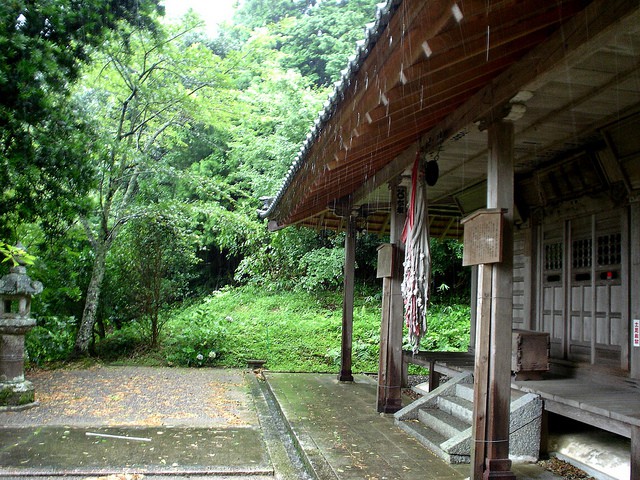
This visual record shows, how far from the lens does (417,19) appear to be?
283 cm

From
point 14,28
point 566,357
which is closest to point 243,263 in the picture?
point 14,28

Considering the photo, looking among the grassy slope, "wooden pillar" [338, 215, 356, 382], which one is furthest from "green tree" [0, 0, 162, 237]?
the grassy slope

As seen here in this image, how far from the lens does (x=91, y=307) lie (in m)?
12.3

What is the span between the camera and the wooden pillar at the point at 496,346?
399cm

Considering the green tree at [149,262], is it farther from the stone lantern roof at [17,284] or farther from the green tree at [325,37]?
the green tree at [325,37]

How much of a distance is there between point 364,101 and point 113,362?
10.4 m

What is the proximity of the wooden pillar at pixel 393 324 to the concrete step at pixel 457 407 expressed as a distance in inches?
27.1

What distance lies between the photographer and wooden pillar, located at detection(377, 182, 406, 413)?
671 cm

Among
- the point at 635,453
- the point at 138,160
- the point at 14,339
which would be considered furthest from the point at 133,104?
the point at 635,453

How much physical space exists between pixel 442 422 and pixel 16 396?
576cm

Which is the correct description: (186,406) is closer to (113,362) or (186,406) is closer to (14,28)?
(113,362)

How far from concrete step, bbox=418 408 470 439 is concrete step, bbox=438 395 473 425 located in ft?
0.13

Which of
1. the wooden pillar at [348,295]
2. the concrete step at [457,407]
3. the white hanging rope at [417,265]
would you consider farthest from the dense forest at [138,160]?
the concrete step at [457,407]

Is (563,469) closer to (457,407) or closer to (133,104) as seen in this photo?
(457,407)
